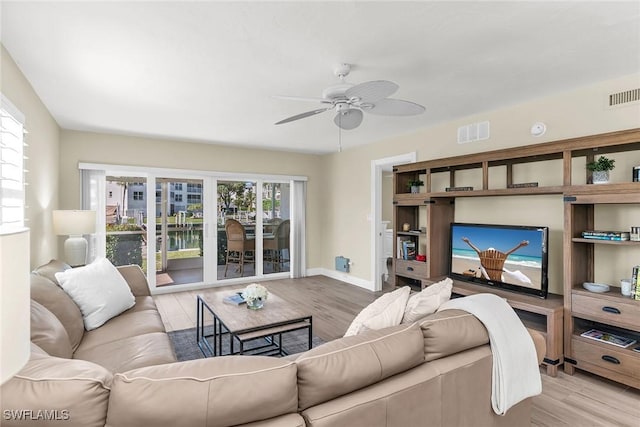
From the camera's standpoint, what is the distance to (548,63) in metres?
2.62

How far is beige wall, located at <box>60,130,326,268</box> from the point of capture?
4770 mm

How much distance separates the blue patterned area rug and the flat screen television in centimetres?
186

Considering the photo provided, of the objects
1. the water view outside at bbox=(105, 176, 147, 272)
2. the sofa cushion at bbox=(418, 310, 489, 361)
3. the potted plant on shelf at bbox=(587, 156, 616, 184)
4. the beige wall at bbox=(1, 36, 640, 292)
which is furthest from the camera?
the water view outside at bbox=(105, 176, 147, 272)

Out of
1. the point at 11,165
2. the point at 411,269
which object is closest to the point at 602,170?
the point at 411,269

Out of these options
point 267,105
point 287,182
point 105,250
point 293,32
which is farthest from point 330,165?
point 293,32

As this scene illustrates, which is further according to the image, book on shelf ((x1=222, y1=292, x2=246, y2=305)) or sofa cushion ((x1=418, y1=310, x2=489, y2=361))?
book on shelf ((x1=222, y1=292, x2=246, y2=305))

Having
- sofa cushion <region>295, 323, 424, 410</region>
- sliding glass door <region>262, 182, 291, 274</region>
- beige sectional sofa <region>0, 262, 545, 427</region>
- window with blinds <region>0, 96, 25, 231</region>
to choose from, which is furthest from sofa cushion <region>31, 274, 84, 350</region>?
sliding glass door <region>262, 182, 291, 274</region>

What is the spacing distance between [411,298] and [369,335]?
1.57 feet

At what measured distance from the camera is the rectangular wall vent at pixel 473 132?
3930mm

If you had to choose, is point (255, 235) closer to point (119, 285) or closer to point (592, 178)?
point (119, 285)

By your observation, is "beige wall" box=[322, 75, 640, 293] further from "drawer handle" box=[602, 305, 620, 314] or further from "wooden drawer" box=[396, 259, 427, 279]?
"wooden drawer" box=[396, 259, 427, 279]

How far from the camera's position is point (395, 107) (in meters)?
2.56

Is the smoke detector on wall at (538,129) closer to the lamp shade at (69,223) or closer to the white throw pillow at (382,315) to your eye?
the white throw pillow at (382,315)

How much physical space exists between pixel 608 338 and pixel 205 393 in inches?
123
